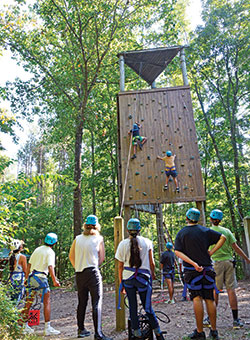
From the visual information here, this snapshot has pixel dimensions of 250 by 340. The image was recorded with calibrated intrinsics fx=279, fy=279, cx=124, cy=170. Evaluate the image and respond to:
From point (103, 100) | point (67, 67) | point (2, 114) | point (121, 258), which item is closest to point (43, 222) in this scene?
point (103, 100)

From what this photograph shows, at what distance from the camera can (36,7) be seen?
12.3 m

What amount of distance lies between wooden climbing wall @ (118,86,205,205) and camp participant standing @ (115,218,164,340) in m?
5.08

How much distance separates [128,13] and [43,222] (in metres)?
14.6

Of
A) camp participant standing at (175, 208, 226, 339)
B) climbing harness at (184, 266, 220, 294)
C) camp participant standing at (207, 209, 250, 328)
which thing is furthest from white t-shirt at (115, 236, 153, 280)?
camp participant standing at (207, 209, 250, 328)

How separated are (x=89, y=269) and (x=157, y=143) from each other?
6.27m

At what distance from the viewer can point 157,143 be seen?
9391 millimetres

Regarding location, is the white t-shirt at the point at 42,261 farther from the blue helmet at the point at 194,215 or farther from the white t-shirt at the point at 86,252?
the blue helmet at the point at 194,215

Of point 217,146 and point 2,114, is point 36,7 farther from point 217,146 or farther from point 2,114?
point 217,146

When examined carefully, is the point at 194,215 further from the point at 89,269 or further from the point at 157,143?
the point at 157,143

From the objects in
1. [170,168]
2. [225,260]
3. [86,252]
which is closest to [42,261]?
[86,252]

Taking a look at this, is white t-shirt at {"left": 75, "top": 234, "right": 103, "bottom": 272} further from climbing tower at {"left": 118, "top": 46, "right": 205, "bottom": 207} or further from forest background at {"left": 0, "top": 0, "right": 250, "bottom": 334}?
forest background at {"left": 0, "top": 0, "right": 250, "bottom": 334}

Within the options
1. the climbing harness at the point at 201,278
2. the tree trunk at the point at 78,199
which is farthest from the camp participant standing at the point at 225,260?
the tree trunk at the point at 78,199

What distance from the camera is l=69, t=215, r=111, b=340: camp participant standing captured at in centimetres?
368

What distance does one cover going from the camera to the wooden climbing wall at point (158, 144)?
873cm
